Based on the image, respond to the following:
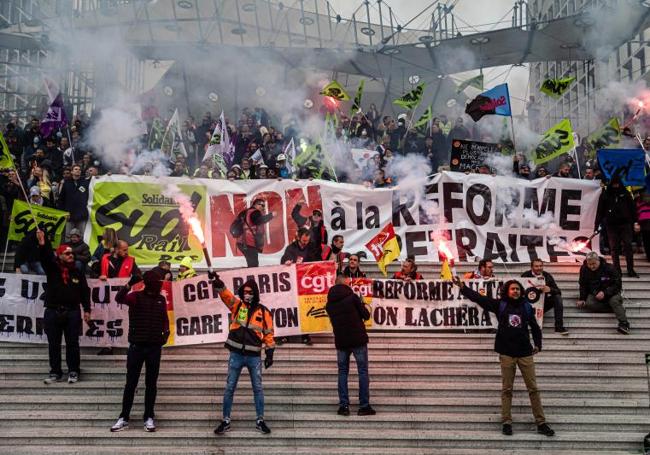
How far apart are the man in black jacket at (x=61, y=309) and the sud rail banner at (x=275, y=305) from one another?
2.59 ft

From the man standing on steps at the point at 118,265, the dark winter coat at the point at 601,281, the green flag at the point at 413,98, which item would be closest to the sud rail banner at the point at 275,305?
the man standing on steps at the point at 118,265

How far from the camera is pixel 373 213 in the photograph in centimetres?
1189

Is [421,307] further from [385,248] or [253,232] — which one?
[253,232]

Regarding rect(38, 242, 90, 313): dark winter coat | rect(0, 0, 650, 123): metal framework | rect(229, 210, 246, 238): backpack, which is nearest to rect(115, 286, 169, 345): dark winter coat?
rect(38, 242, 90, 313): dark winter coat

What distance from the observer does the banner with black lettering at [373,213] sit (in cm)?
1117

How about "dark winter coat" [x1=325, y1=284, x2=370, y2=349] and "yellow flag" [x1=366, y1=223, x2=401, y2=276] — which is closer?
"dark winter coat" [x1=325, y1=284, x2=370, y2=349]

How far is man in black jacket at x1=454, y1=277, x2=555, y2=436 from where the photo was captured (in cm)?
701

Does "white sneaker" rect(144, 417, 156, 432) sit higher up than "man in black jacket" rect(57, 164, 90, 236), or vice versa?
"man in black jacket" rect(57, 164, 90, 236)

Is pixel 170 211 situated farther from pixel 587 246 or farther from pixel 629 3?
pixel 629 3

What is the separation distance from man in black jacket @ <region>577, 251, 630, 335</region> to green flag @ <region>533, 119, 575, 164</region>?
3347mm

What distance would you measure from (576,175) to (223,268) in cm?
886

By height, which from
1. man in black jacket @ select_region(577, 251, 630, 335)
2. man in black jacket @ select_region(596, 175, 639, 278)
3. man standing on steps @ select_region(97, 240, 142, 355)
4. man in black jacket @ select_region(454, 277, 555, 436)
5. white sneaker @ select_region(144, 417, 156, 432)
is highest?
man in black jacket @ select_region(596, 175, 639, 278)

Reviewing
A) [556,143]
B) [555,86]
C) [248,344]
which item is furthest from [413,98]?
[248,344]

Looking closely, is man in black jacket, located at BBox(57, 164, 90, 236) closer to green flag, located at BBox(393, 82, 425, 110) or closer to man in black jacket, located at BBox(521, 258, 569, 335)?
man in black jacket, located at BBox(521, 258, 569, 335)
